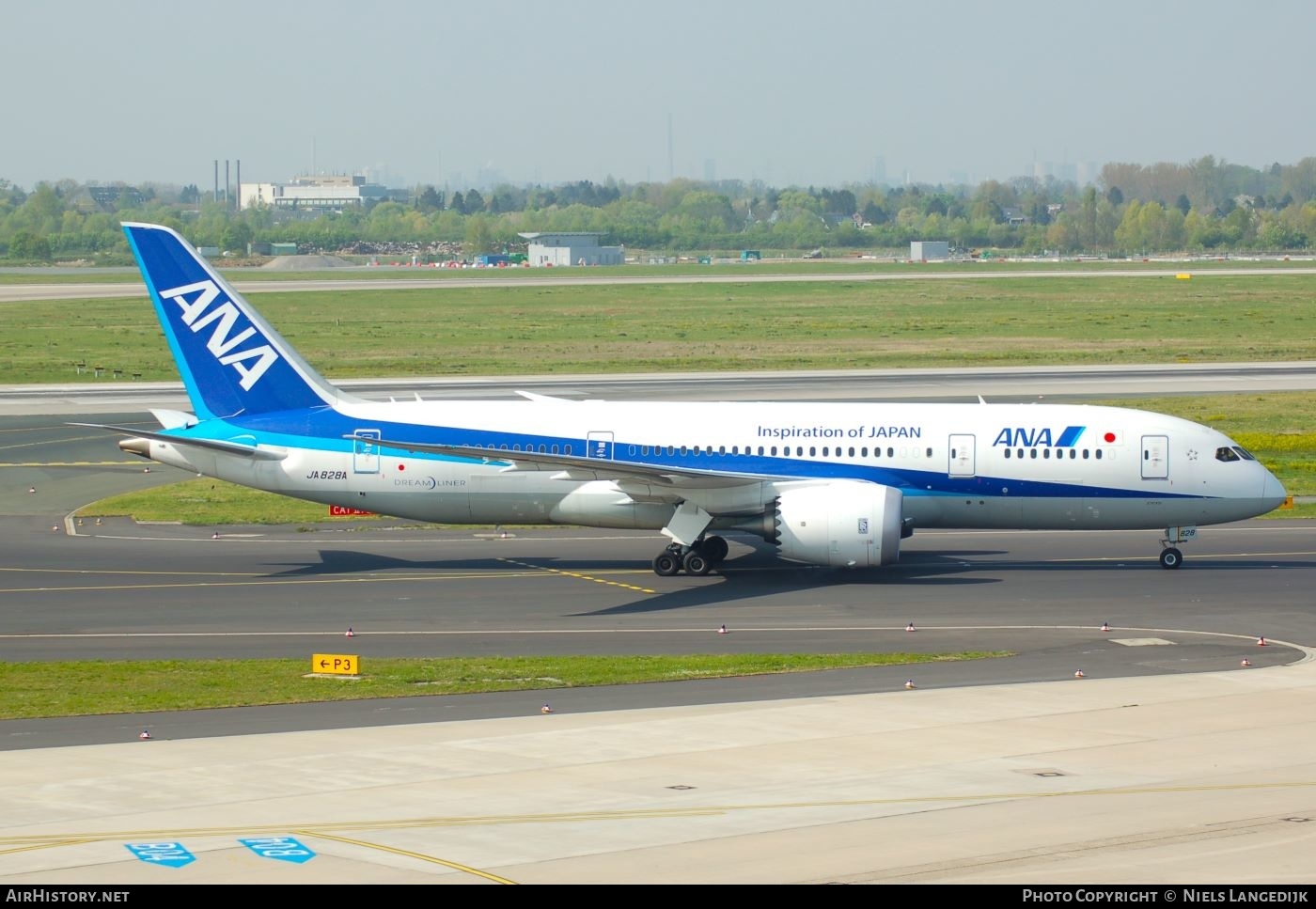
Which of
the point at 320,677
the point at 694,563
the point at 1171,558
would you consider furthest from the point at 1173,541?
the point at 320,677

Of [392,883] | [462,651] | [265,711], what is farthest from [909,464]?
[392,883]

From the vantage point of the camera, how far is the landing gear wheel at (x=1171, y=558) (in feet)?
145

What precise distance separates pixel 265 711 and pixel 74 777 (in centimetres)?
507

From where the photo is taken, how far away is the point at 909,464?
43.6 meters

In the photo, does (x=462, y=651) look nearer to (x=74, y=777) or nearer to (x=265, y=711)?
(x=265, y=711)

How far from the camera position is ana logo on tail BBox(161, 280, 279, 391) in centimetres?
4481

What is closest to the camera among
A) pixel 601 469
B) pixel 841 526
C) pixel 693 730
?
pixel 693 730

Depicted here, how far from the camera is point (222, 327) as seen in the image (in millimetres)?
45062

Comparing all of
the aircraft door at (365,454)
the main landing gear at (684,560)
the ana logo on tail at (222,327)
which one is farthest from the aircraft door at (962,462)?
the ana logo on tail at (222,327)

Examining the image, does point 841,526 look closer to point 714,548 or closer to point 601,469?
point 714,548

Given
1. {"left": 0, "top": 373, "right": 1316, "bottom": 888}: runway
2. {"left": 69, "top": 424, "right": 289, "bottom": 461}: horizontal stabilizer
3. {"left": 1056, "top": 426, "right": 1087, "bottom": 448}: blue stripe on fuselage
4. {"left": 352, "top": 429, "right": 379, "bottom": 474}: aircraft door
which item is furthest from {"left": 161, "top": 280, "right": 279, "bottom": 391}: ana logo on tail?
{"left": 1056, "top": 426, "right": 1087, "bottom": 448}: blue stripe on fuselage

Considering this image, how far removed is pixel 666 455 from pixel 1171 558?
46.9ft

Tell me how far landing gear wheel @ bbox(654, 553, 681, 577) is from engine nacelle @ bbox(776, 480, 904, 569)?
3073mm

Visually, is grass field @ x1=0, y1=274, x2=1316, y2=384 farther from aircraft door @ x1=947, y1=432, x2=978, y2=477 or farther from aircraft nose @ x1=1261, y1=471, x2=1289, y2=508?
aircraft nose @ x1=1261, y1=471, x2=1289, y2=508
